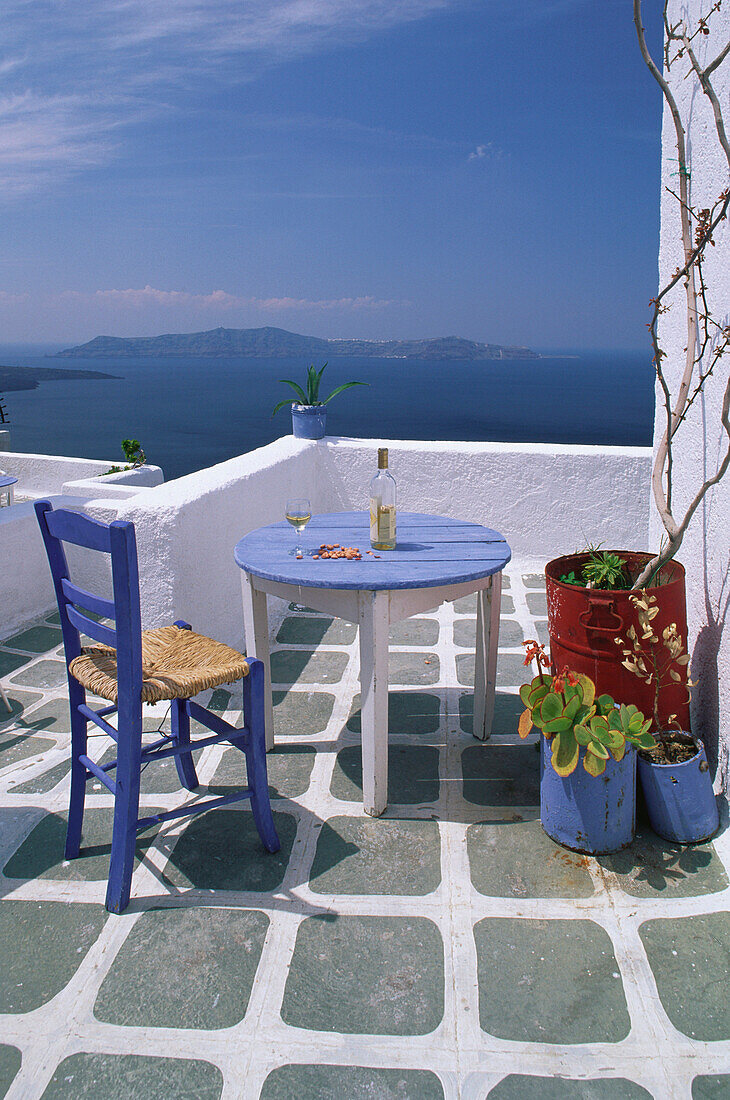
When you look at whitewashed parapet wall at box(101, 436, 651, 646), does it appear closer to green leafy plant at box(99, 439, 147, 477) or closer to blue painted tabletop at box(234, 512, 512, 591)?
blue painted tabletop at box(234, 512, 512, 591)

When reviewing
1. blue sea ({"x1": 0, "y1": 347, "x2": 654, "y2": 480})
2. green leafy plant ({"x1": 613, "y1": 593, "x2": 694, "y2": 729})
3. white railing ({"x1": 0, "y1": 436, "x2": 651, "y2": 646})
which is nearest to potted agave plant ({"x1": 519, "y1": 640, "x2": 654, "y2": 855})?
green leafy plant ({"x1": 613, "y1": 593, "x2": 694, "y2": 729})

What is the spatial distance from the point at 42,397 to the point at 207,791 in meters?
83.7

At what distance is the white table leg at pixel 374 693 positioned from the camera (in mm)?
2283

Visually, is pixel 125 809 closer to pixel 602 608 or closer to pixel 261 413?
pixel 602 608

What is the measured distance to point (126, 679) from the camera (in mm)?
1904

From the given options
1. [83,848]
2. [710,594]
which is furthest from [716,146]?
[83,848]

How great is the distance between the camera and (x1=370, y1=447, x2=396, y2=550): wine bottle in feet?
8.46

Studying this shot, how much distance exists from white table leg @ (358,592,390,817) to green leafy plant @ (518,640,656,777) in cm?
A: 45

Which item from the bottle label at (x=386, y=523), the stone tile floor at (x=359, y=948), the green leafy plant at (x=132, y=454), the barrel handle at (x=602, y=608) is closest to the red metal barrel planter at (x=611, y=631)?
the barrel handle at (x=602, y=608)

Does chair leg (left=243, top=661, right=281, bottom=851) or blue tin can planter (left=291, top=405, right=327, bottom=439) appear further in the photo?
blue tin can planter (left=291, top=405, right=327, bottom=439)

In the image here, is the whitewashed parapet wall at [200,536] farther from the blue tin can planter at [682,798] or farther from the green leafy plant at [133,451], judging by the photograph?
the green leafy plant at [133,451]

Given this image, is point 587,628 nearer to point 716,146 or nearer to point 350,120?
point 716,146

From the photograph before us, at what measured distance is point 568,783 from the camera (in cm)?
220

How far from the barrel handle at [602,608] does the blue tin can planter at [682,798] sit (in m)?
0.41
